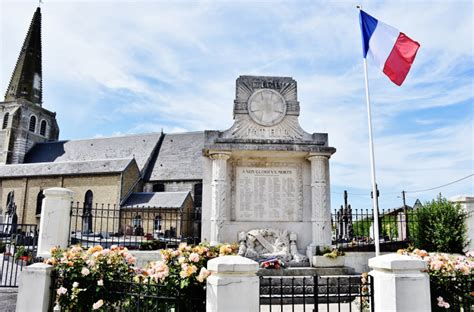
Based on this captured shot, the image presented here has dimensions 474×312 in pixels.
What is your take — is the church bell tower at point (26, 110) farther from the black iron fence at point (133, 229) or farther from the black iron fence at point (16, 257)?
the black iron fence at point (16, 257)

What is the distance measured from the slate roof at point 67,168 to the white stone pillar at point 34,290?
32.4 metres

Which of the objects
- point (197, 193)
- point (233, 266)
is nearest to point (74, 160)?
point (197, 193)

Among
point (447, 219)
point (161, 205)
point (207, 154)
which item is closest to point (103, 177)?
point (161, 205)

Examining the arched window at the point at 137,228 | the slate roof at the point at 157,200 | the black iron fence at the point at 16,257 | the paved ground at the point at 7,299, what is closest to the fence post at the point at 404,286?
the paved ground at the point at 7,299

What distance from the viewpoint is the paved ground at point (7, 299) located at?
225 inches

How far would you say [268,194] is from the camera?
845 centimetres

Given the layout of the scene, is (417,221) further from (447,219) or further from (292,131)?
(292,131)

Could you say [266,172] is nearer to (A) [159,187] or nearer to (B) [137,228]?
(B) [137,228]

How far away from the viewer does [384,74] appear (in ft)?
26.6

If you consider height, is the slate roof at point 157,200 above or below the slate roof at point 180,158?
below

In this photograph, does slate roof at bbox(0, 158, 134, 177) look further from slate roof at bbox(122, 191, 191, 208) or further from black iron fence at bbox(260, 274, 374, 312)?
black iron fence at bbox(260, 274, 374, 312)

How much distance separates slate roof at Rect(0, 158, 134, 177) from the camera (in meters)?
36.7

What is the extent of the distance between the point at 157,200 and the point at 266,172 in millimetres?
28194

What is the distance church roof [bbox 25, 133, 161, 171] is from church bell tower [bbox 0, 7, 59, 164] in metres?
2.12
